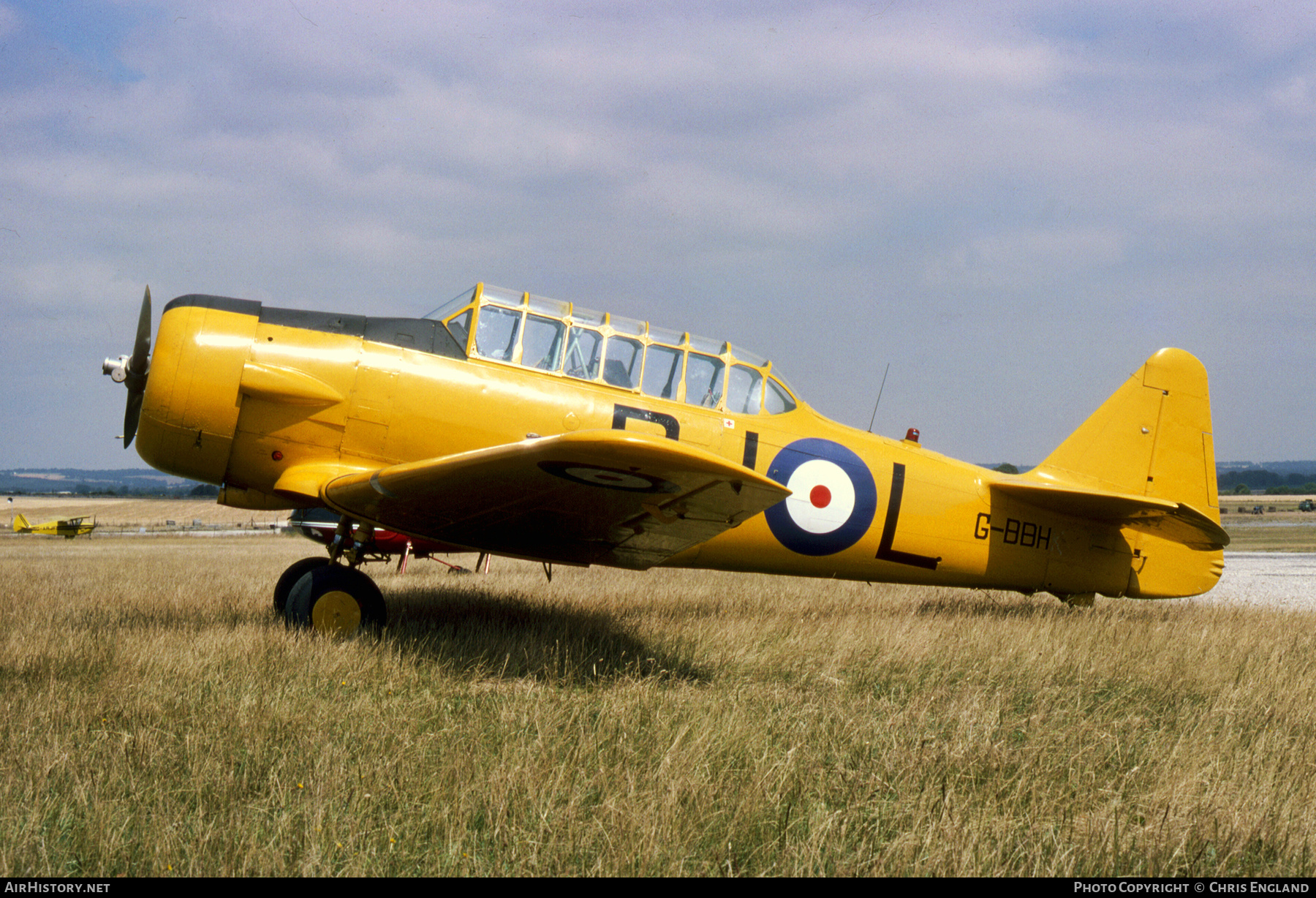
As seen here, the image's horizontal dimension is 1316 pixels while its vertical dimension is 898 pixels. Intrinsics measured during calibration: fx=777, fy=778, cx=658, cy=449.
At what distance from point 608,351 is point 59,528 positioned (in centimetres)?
3066

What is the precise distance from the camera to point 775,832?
2.76 metres

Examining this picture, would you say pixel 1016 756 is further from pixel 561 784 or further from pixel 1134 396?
pixel 1134 396

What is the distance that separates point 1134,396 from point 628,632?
6.62 metres

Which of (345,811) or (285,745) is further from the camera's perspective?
(285,745)

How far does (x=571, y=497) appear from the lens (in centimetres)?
478

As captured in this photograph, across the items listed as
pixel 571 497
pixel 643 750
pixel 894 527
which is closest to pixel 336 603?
pixel 571 497

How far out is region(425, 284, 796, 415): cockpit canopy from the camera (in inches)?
247

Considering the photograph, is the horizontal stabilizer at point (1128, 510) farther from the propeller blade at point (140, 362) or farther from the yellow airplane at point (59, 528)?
the yellow airplane at point (59, 528)

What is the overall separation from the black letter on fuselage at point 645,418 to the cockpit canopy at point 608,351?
8.8 inches

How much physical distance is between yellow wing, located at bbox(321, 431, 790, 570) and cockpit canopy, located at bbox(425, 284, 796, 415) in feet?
4.64

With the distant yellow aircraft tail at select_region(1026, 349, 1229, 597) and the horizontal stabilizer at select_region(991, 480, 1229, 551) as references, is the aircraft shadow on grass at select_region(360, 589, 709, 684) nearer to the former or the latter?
the horizontal stabilizer at select_region(991, 480, 1229, 551)

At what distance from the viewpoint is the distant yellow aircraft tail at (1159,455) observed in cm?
865

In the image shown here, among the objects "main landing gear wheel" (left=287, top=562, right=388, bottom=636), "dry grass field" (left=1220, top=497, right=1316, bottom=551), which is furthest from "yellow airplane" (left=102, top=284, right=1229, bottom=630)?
"dry grass field" (left=1220, top=497, right=1316, bottom=551)
